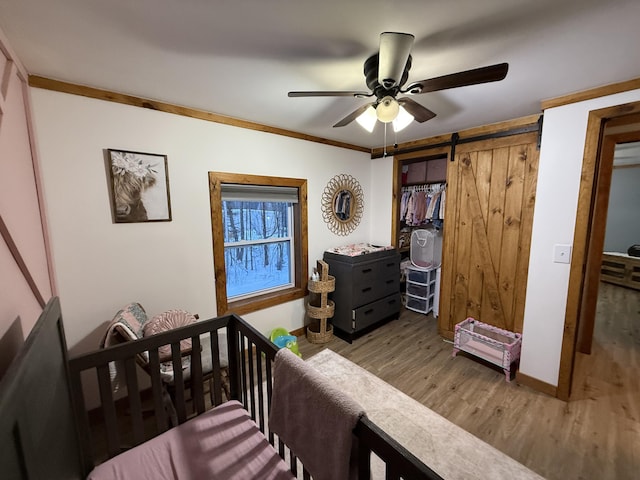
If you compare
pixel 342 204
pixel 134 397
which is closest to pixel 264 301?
pixel 134 397

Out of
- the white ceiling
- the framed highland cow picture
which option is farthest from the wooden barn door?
the framed highland cow picture

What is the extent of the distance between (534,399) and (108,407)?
283 cm

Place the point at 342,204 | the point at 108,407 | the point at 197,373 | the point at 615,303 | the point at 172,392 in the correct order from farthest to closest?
the point at 615,303 < the point at 342,204 < the point at 172,392 < the point at 197,373 < the point at 108,407

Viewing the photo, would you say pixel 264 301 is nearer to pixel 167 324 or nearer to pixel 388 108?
pixel 167 324

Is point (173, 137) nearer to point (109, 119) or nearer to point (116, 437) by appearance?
point (109, 119)

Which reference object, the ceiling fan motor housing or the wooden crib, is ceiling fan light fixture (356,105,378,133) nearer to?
the ceiling fan motor housing

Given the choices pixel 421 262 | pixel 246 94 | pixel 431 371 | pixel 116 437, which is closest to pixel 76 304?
pixel 116 437

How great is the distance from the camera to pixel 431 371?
2.33 meters

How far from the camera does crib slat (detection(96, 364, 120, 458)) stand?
3.96ft

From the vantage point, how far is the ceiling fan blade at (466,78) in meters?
1.02

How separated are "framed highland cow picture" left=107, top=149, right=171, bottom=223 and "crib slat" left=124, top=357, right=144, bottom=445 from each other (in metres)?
1.02

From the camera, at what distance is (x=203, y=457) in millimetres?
1114

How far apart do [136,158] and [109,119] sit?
0.89 feet

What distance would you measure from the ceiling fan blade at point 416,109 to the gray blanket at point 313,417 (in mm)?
1426
